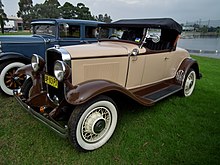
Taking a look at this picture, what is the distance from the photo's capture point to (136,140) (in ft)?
8.73

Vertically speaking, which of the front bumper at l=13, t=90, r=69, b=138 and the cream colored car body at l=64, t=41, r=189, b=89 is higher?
the cream colored car body at l=64, t=41, r=189, b=89

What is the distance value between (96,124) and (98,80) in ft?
1.98

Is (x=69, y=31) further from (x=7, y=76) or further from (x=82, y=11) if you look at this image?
(x=82, y=11)

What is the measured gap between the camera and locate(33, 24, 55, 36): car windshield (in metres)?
5.18

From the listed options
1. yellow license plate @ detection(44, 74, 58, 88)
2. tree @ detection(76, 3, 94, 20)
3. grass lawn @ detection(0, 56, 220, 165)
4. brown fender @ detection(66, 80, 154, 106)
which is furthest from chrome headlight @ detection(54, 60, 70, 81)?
tree @ detection(76, 3, 94, 20)

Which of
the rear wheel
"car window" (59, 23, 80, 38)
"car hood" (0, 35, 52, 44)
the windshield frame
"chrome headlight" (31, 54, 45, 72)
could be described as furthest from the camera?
"car window" (59, 23, 80, 38)

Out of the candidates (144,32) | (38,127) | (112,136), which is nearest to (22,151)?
(38,127)

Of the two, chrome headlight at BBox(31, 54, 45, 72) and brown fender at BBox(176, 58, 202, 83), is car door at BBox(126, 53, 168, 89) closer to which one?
brown fender at BBox(176, 58, 202, 83)

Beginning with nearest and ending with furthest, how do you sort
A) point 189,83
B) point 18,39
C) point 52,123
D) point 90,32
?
point 52,123 < point 189,83 < point 18,39 < point 90,32

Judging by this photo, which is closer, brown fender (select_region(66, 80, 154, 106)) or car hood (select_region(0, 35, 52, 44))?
brown fender (select_region(66, 80, 154, 106))

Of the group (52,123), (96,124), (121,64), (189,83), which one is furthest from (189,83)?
(52,123)

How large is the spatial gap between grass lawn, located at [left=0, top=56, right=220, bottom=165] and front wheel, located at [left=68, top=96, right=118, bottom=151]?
145mm

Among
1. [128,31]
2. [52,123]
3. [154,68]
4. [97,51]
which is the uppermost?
[128,31]

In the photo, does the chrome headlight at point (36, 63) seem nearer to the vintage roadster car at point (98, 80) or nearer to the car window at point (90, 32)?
the vintage roadster car at point (98, 80)
